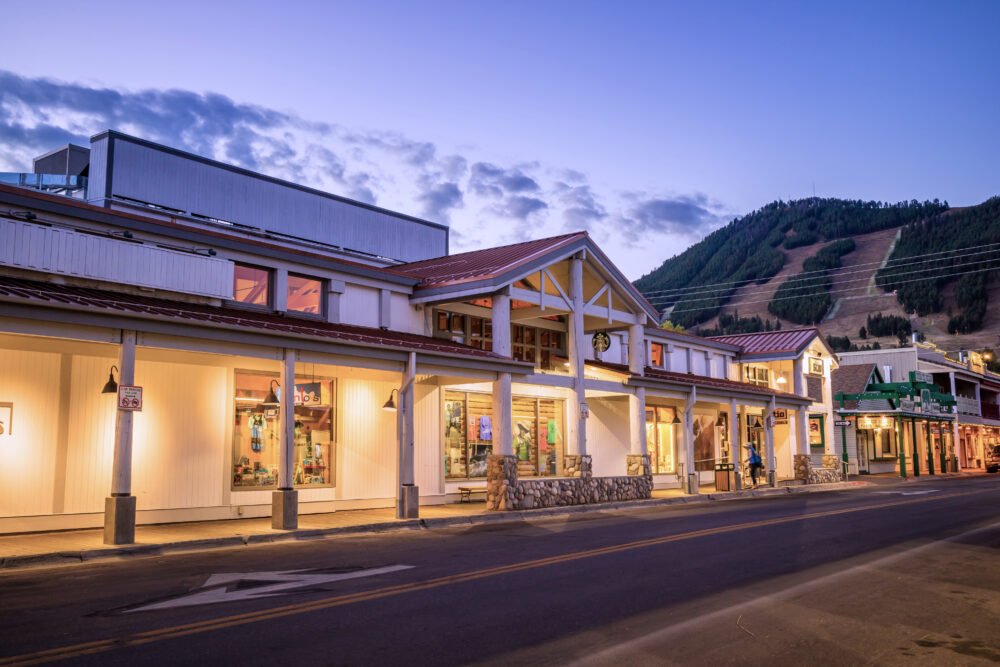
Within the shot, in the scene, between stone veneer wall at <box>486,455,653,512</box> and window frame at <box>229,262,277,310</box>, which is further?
stone veneer wall at <box>486,455,653,512</box>

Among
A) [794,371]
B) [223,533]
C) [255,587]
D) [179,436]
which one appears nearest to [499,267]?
[179,436]

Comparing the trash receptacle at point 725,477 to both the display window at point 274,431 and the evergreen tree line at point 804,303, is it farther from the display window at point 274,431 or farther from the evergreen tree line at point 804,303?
the evergreen tree line at point 804,303

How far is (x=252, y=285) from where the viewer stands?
2006 cm

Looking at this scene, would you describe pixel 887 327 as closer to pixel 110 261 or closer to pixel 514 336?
pixel 514 336

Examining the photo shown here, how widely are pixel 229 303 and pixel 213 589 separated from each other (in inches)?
411

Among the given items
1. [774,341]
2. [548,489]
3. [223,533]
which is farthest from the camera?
[774,341]

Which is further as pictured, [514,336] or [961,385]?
[961,385]

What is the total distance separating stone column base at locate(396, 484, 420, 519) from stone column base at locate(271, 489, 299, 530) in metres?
3.00

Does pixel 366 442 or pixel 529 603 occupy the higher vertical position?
pixel 366 442

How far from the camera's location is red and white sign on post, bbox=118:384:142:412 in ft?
46.8

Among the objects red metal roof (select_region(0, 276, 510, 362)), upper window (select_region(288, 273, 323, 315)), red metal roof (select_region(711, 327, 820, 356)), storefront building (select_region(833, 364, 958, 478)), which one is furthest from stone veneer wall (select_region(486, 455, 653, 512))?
storefront building (select_region(833, 364, 958, 478))

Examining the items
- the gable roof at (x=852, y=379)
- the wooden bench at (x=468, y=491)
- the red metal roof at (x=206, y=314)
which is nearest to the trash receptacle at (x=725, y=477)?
the wooden bench at (x=468, y=491)

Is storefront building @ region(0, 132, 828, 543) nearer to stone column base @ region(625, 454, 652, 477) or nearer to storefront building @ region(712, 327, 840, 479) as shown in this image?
stone column base @ region(625, 454, 652, 477)

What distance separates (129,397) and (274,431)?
5863mm
